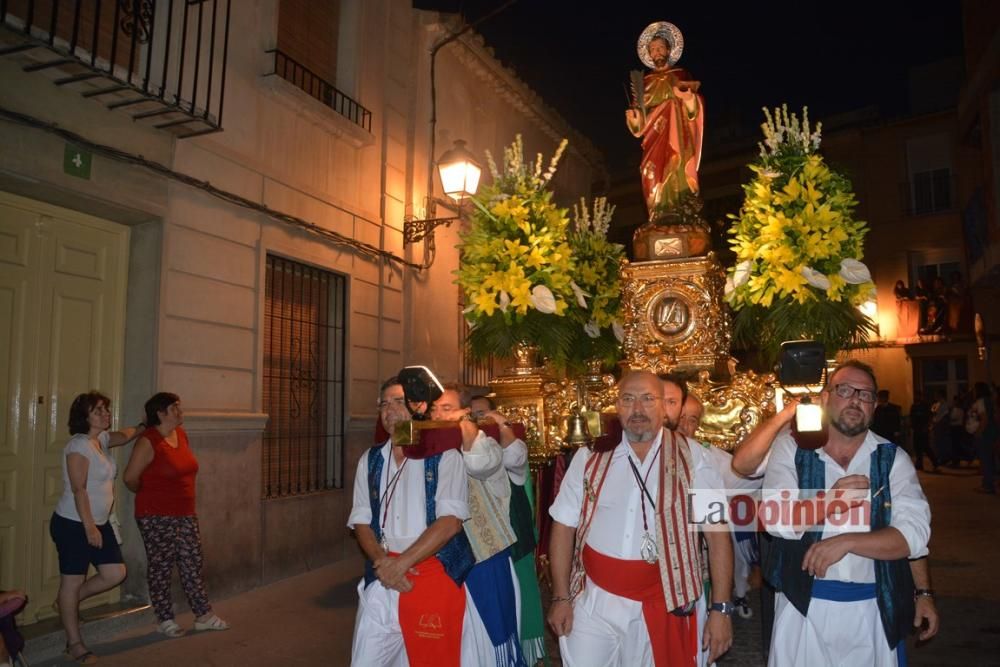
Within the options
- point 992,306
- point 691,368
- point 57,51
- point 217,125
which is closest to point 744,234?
point 691,368

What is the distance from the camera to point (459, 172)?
877 cm

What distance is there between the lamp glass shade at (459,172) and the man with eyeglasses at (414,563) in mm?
5453

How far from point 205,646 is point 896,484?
15.2 feet

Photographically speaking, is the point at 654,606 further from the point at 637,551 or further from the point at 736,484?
the point at 736,484

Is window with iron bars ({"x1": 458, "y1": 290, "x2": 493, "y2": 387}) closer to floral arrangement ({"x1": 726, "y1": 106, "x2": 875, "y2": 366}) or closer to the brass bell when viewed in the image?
the brass bell

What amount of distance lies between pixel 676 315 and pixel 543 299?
1.26m

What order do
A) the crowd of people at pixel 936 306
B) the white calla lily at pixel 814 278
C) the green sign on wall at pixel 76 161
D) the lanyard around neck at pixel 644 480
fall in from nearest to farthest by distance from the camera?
the lanyard around neck at pixel 644 480, the white calla lily at pixel 814 278, the green sign on wall at pixel 76 161, the crowd of people at pixel 936 306

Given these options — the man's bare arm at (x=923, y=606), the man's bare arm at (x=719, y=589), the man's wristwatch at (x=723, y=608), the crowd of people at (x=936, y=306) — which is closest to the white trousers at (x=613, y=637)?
the man's bare arm at (x=719, y=589)

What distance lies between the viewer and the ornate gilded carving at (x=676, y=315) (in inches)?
256

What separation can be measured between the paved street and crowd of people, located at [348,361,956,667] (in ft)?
6.57

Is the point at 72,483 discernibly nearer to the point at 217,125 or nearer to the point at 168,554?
the point at 168,554

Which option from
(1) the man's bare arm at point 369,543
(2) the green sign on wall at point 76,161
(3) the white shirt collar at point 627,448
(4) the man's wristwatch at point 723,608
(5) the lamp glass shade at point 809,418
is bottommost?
(4) the man's wristwatch at point 723,608

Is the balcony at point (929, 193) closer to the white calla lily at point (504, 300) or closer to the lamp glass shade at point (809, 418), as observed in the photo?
the white calla lily at point (504, 300)

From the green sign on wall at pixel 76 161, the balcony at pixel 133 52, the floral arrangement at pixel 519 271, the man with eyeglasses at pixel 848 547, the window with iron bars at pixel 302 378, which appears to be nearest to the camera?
the man with eyeglasses at pixel 848 547
